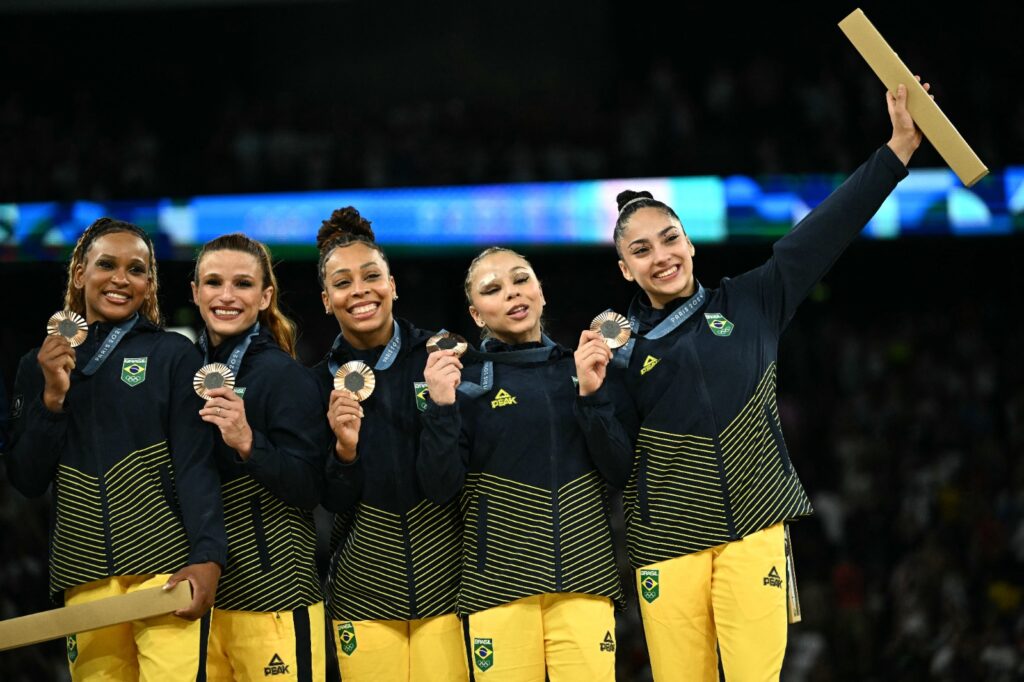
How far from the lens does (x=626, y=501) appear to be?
3912 mm

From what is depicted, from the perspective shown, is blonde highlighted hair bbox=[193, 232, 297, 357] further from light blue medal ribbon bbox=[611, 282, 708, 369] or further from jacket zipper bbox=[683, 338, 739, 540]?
jacket zipper bbox=[683, 338, 739, 540]

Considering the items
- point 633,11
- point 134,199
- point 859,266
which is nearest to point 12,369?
point 134,199

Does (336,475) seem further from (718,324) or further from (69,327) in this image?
(718,324)

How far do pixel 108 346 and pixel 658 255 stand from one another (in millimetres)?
1665

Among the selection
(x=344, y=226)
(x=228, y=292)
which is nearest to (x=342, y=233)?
(x=344, y=226)

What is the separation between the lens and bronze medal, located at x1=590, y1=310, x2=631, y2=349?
375 centimetres

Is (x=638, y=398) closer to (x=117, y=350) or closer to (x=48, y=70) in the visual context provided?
(x=117, y=350)

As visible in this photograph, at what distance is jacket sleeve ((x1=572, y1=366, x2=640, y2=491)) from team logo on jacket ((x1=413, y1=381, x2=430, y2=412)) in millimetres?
460

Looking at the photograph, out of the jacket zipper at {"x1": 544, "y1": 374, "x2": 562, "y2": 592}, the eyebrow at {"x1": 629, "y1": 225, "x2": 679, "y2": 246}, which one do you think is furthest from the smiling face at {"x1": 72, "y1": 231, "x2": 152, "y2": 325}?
the eyebrow at {"x1": 629, "y1": 225, "x2": 679, "y2": 246}

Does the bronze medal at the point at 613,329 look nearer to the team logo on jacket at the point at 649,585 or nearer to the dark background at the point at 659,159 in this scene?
the team logo on jacket at the point at 649,585

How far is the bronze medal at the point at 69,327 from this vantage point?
364 centimetres

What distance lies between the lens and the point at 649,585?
379cm

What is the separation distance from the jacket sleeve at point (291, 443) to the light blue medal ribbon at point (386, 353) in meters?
0.15

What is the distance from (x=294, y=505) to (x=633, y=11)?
1011 centimetres
